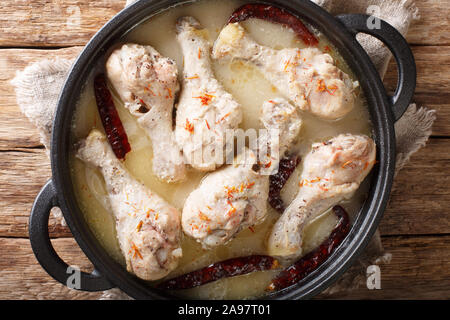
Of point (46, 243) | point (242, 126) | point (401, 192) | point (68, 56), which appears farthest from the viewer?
point (401, 192)

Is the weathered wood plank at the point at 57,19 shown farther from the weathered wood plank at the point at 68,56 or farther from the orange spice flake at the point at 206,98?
the orange spice flake at the point at 206,98

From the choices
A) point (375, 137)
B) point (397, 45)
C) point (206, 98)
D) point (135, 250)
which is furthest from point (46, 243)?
point (397, 45)

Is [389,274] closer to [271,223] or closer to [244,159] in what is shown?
[271,223]

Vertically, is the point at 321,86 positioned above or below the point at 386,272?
above

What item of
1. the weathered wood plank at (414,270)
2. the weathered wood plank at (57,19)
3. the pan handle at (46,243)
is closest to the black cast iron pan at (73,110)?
the pan handle at (46,243)

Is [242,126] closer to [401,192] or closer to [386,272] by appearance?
[401,192]

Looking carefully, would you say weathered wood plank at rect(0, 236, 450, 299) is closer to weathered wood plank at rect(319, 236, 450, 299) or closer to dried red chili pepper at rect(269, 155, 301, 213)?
weathered wood plank at rect(319, 236, 450, 299)

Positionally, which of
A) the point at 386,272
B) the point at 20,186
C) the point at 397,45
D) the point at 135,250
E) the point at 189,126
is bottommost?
the point at 386,272
